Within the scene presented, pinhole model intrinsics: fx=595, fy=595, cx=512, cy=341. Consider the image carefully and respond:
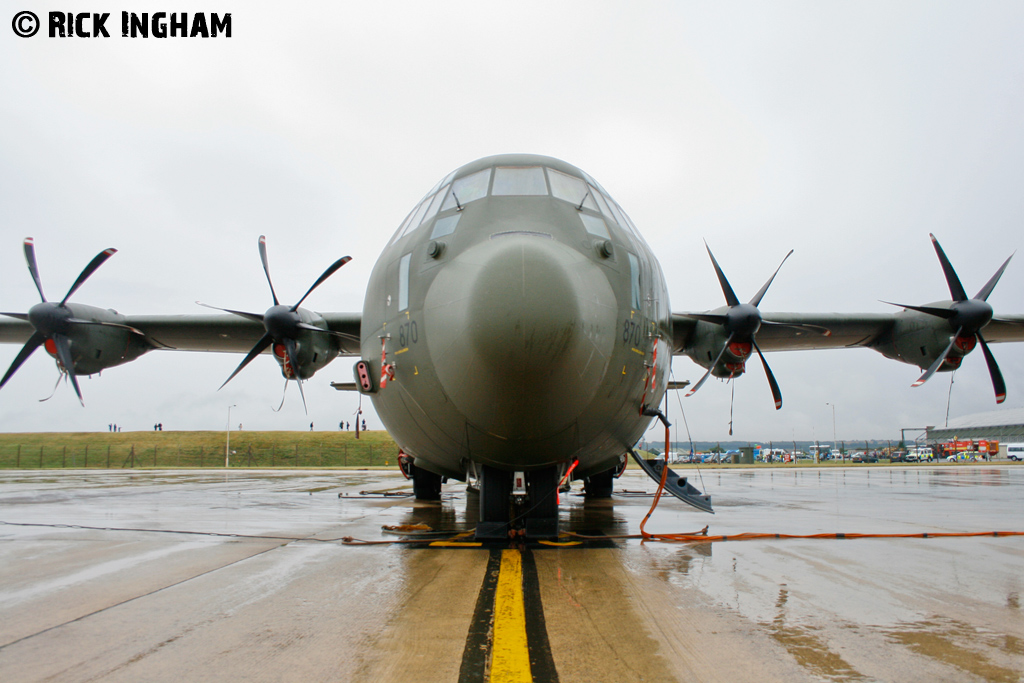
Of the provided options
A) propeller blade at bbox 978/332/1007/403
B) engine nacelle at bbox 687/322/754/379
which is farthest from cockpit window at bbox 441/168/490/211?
propeller blade at bbox 978/332/1007/403

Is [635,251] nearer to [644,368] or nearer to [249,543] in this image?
[644,368]

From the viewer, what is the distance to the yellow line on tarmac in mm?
2820

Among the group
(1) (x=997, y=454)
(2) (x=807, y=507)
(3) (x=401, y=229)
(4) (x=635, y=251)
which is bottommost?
(1) (x=997, y=454)

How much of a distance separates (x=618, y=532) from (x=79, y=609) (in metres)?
5.74

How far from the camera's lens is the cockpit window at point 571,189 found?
620 centimetres

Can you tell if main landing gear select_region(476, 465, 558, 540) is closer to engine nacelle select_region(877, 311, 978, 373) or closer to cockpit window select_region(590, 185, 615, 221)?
cockpit window select_region(590, 185, 615, 221)

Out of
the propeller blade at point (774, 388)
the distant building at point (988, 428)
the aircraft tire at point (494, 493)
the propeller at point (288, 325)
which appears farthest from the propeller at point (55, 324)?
the distant building at point (988, 428)

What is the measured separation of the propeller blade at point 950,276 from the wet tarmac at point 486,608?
5.31 m

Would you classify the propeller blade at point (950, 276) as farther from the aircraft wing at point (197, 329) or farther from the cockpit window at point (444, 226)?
the aircraft wing at point (197, 329)

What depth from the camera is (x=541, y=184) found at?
624 centimetres

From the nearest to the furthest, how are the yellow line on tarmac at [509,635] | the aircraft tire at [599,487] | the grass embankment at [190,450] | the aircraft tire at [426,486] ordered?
the yellow line on tarmac at [509,635], the aircraft tire at [426,486], the aircraft tire at [599,487], the grass embankment at [190,450]

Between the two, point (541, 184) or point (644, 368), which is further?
point (541, 184)

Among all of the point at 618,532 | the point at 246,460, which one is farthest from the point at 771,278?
the point at 246,460

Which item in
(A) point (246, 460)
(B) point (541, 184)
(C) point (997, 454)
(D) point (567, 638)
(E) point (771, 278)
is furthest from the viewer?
(C) point (997, 454)
